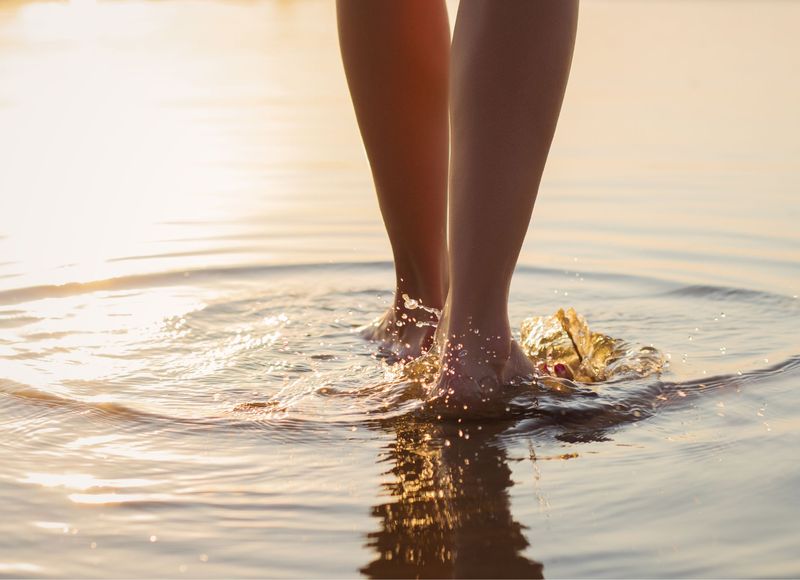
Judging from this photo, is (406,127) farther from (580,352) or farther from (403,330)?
(580,352)

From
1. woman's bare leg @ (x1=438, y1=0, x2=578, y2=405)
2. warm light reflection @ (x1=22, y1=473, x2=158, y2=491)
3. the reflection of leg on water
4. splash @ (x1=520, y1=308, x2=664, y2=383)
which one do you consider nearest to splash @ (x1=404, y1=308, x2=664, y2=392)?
splash @ (x1=520, y1=308, x2=664, y2=383)

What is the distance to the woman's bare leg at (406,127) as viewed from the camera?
245 cm

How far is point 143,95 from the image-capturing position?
640 cm

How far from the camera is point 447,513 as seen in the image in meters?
1.52

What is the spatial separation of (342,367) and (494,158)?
1.87 feet

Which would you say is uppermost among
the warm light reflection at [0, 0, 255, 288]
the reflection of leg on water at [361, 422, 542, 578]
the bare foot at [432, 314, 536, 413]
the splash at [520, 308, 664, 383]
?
the bare foot at [432, 314, 536, 413]

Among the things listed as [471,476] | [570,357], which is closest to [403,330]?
[570,357]

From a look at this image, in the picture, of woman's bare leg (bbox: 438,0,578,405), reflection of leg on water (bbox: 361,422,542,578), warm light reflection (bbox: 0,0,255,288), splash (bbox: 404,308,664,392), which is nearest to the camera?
reflection of leg on water (bbox: 361,422,542,578)

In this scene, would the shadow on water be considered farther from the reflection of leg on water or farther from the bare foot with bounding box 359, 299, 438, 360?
the bare foot with bounding box 359, 299, 438, 360

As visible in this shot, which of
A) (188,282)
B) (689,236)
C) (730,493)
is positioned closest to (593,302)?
(689,236)

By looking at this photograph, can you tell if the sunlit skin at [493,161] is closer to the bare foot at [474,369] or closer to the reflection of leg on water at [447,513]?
the bare foot at [474,369]

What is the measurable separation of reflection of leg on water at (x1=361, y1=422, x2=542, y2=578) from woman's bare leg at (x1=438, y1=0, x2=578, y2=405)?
15cm

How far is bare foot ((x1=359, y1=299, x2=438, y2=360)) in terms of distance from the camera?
2379 millimetres

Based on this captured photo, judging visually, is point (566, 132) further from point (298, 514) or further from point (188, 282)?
point (298, 514)
